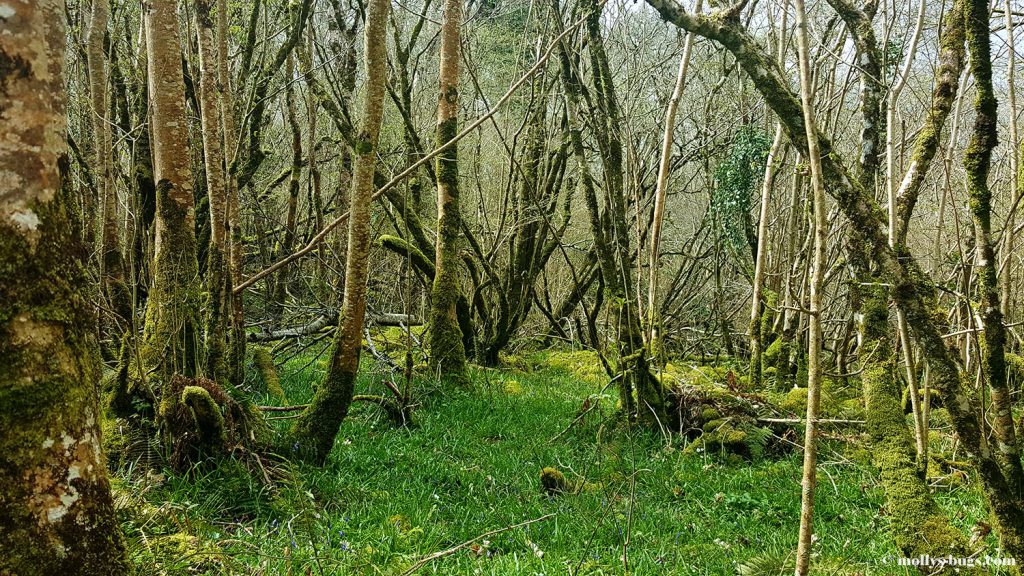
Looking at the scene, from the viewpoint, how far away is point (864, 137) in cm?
402

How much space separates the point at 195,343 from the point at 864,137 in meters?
4.67

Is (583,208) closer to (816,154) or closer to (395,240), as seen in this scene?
(395,240)

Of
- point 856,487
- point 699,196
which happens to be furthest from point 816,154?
point 699,196

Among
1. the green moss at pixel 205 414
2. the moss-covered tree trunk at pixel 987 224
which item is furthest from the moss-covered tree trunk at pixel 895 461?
the green moss at pixel 205 414

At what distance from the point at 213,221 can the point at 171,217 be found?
3.09ft

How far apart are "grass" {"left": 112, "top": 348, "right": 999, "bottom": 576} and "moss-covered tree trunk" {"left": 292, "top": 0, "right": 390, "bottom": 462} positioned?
32 centimetres

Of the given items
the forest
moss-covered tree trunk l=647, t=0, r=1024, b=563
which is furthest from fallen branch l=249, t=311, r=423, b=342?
moss-covered tree trunk l=647, t=0, r=1024, b=563

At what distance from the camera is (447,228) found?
690 centimetres

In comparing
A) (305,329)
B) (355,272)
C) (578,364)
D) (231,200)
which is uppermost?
(231,200)

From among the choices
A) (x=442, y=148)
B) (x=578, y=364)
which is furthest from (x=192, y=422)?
(x=578, y=364)

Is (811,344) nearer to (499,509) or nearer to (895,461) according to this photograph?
(895,461)

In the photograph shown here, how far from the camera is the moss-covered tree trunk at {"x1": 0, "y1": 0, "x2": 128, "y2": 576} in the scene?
1.30 m

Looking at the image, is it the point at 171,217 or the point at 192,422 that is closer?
the point at 192,422

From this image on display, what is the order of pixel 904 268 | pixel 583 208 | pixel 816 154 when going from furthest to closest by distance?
pixel 583 208
pixel 904 268
pixel 816 154
